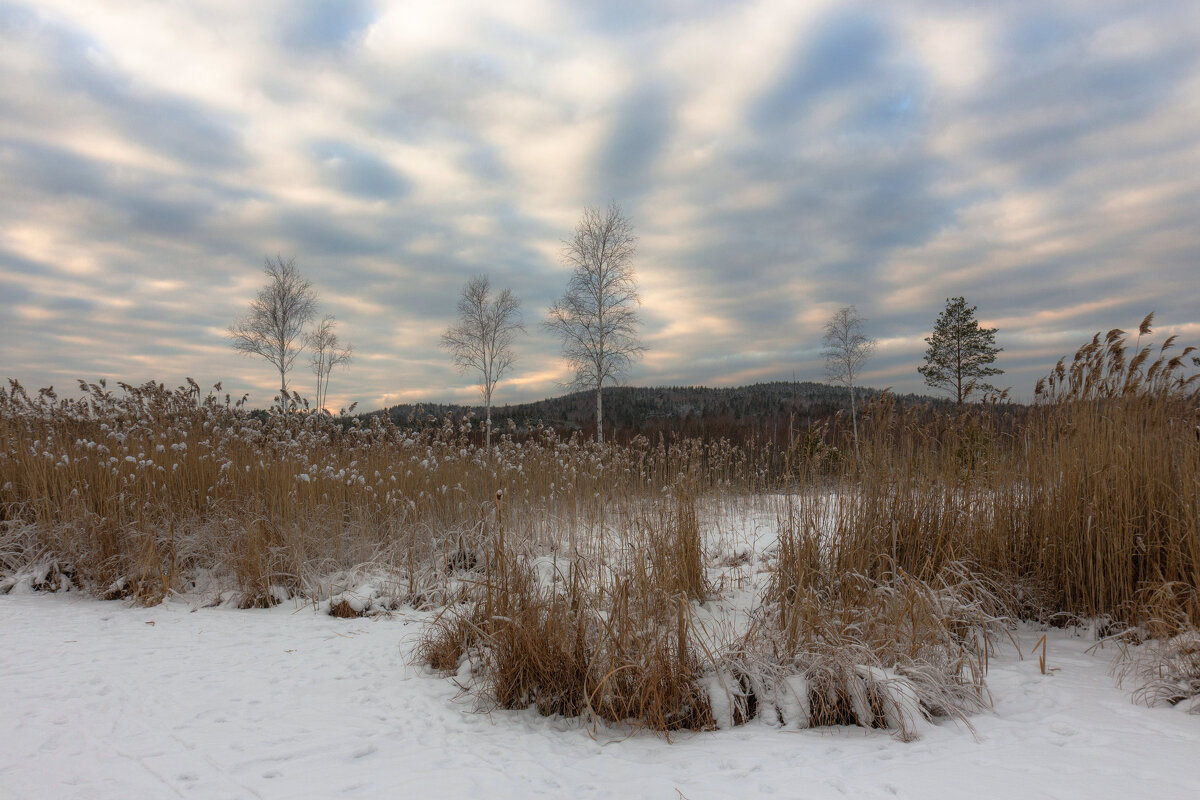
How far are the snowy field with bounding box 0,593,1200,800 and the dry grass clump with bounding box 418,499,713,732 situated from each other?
12 cm

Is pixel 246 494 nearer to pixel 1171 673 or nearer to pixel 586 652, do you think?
pixel 586 652

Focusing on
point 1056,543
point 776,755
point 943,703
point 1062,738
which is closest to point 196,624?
point 776,755

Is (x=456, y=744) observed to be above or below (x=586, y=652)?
below

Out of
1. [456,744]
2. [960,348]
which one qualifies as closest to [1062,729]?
[456,744]

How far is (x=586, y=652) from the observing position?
10.8 feet

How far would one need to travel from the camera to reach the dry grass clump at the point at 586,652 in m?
3.03

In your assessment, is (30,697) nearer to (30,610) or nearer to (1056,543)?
(30,610)

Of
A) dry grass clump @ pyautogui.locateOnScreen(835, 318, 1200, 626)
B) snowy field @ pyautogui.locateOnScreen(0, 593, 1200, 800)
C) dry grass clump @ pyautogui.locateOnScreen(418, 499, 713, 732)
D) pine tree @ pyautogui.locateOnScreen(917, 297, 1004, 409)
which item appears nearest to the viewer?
snowy field @ pyautogui.locateOnScreen(0, 593, 1200, 800)

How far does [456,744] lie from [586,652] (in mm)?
843

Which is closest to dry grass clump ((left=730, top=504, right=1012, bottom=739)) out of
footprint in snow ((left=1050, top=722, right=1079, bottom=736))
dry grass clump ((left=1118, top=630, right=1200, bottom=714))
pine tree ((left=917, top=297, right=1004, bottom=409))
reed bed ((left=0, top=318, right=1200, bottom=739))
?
reed bed ((left=0, top=318, right=1200, bottom=739))

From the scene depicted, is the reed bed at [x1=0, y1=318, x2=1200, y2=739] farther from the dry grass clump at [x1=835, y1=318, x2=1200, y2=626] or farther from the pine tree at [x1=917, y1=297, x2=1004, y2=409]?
the pine tree at [x1=917, y1=297, x2=1004, y2=409]

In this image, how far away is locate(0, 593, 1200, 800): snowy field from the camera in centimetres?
232

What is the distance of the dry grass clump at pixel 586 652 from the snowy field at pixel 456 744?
0.40 ft

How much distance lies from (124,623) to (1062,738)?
21.4 ft
